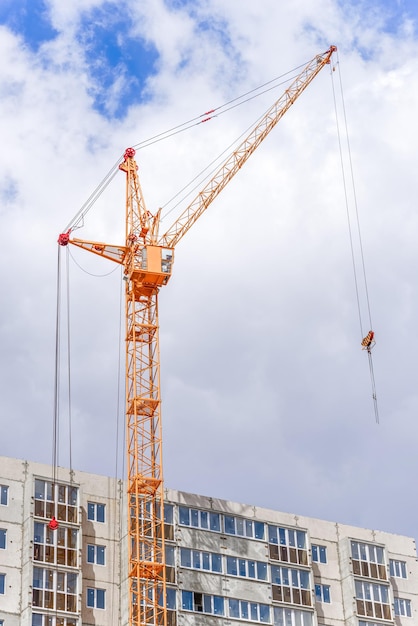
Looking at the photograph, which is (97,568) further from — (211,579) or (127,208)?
(127,208)

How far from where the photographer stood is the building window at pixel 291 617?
117562 mm

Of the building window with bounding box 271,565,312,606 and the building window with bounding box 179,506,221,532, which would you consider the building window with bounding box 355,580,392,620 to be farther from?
the building window with bounding box 179,506,221,532

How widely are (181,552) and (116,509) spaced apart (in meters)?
6.81

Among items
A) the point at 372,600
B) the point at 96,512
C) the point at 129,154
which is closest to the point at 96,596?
the point at 96,512

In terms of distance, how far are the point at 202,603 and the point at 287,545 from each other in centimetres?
1175

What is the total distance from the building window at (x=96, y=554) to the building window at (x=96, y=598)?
8.09 feet

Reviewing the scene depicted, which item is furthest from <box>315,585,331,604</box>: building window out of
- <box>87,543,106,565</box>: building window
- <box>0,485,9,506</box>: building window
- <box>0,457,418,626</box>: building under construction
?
<box>0,485,9,506</box>: building window

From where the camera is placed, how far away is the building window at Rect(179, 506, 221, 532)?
117 m

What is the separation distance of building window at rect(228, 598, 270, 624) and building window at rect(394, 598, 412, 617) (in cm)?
1638

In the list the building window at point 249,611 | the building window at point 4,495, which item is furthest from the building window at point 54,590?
the building window at point 249,611

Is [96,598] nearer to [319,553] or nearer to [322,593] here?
[322,593]

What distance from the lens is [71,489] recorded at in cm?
11075

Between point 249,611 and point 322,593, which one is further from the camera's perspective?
point 322,593

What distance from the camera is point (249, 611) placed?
116m
